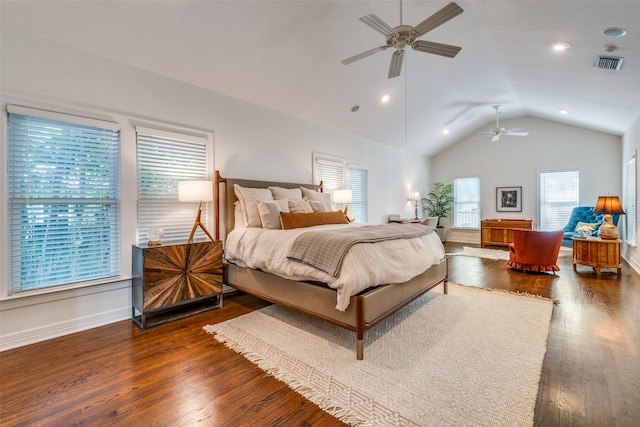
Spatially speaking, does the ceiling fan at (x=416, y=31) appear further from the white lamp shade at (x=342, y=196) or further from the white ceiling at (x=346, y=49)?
the white lamp shade at (x=342, y=196)

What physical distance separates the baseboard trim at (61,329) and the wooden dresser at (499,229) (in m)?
7.95

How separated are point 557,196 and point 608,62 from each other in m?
5.08

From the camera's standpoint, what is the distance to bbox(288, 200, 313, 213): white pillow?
3984 mm

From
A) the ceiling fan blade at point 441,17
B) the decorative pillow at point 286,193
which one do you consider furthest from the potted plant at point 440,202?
the ceiling fan blade at point 441,17

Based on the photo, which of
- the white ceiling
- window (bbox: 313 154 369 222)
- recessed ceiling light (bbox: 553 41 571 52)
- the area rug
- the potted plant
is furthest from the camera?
the potted plant

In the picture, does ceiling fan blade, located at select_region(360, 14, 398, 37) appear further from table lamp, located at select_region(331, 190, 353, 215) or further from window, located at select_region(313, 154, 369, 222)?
table lamp, located at select_region(331, 190, 353, 215)

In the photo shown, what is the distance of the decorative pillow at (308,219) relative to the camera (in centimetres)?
348

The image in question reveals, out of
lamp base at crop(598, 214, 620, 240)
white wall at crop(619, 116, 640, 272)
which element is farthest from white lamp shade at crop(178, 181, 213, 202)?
white wall at crop(619, 116, 640, 272)

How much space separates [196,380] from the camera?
1976mm

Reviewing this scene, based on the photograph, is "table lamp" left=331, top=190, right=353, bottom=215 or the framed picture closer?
"table lamp" left=331, top=190, right=353, bottom=215

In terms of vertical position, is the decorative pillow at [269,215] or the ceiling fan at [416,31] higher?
the ceiling fan at [416,31]

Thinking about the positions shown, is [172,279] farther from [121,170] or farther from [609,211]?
[609,211]

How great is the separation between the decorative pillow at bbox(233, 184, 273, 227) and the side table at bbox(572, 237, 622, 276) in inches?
205

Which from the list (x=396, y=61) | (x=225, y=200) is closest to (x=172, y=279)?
(x=225, y=200)
